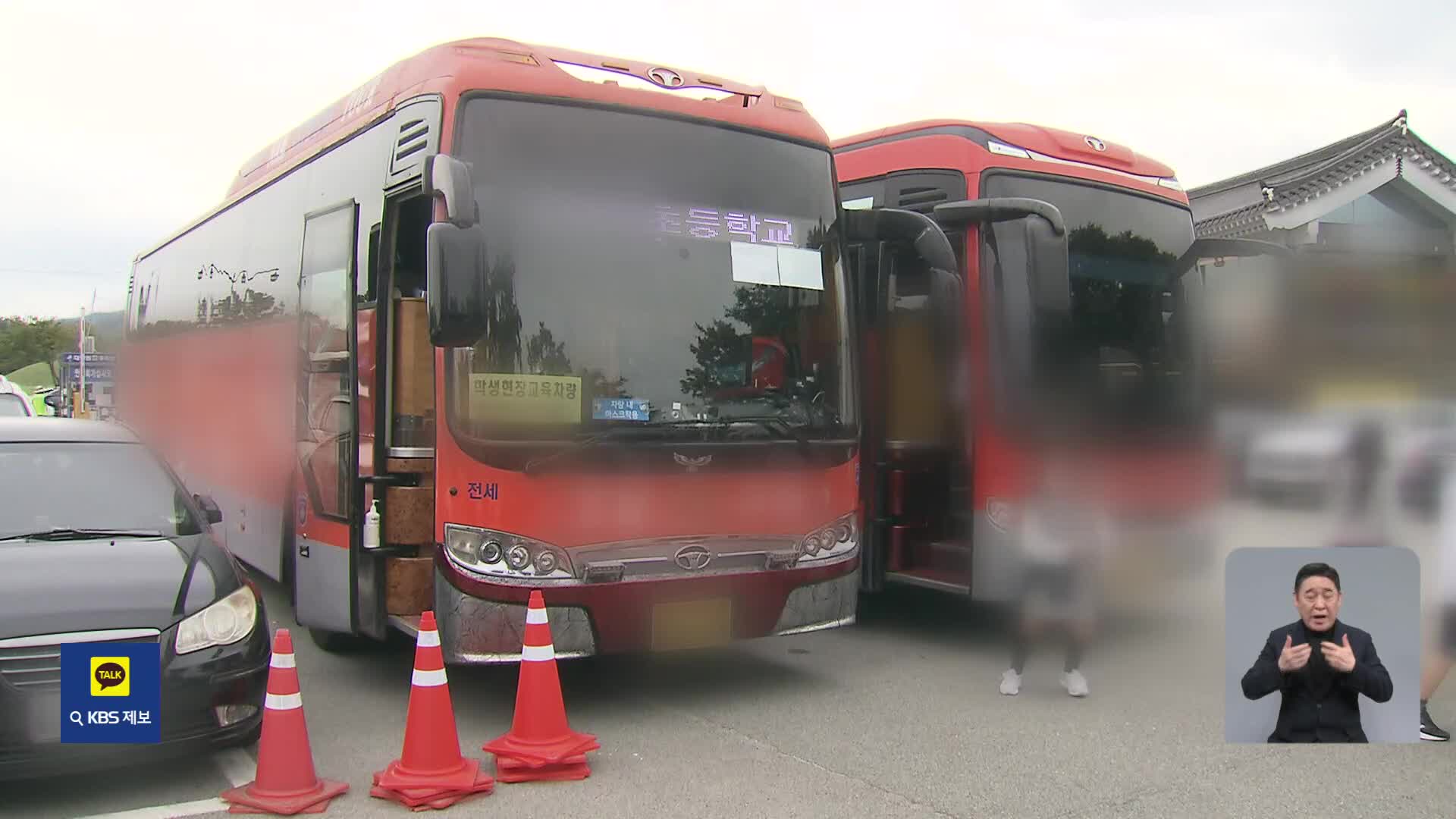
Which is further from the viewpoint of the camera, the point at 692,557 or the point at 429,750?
the point at 692,557

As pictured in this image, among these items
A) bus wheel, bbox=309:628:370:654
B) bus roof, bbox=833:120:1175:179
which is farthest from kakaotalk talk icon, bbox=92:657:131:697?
bus roof, bbox=833:120:1175:179

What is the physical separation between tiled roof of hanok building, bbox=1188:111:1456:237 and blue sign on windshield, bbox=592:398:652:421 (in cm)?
282

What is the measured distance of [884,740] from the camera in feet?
18.8

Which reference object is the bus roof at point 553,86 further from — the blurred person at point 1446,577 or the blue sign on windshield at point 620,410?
the blurred person at point 1446,577

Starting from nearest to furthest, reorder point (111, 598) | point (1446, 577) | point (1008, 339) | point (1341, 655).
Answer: point (1341, 655), point (1446, 577), point (111, 598), point (1008, 339)

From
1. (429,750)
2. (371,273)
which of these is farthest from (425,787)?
(371,273)

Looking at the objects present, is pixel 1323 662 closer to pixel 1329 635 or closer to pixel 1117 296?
pixel 1329 635

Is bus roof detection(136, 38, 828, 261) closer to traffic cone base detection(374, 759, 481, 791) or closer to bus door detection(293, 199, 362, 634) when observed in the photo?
bus door detection(293, 199, 362, 634)

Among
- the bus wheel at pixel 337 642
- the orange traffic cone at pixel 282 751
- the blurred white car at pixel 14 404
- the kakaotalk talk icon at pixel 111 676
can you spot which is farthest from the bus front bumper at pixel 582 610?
the blurred white car at pixel 14 404

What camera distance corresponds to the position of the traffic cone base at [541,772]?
16.6 ft

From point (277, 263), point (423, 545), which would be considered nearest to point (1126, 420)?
point (423, 545)

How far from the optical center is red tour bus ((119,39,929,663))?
566 centimetres

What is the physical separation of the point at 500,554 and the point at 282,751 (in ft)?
4.32

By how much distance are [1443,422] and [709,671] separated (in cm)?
448
